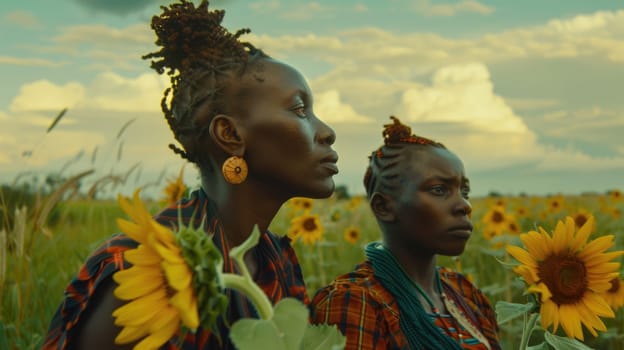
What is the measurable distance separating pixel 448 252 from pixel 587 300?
0.92m

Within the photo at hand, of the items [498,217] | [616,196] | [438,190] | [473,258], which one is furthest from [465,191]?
[616,196]

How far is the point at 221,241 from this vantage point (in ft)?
7.61

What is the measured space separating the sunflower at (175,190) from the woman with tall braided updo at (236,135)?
1.62 m

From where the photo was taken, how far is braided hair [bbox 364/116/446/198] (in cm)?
312

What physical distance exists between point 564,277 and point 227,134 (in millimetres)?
1073

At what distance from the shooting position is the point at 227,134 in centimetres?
237

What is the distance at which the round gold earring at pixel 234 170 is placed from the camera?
7.61 feet

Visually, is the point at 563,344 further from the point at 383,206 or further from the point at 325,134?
the point at 383,206

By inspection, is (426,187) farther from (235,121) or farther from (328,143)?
(235,121)

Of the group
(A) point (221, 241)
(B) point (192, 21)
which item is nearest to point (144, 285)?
(A) point (221, 241)

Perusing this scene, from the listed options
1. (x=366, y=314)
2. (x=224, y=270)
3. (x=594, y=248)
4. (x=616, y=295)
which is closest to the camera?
(x=594, y=248)

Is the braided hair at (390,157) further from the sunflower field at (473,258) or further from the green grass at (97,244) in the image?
the green grass at (97,244)

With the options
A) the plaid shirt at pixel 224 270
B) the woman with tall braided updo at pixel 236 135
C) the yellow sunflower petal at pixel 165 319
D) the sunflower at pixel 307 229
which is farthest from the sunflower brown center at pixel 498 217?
the yellow sunflower petal at pixel 165 319

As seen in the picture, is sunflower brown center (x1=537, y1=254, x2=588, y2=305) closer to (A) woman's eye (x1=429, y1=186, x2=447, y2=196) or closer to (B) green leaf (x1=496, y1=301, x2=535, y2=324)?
(B) green leaf (x1=496, y1=301, x2=535, y2=324)
